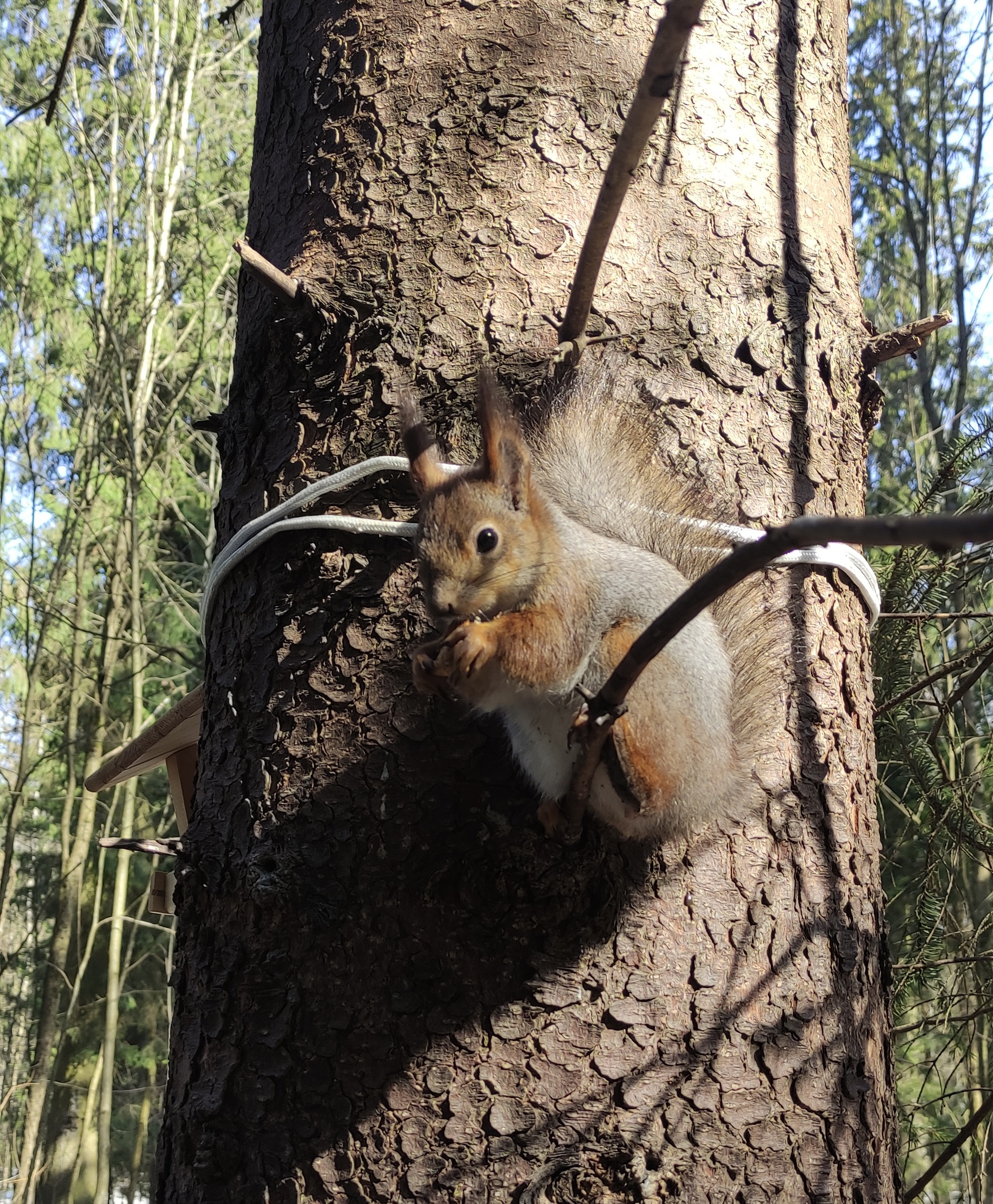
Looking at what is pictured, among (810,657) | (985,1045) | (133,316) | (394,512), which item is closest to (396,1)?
(394,512)

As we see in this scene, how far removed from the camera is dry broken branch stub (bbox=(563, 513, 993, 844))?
0.46m

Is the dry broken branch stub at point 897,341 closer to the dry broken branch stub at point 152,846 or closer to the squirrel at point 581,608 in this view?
the squirrel at point 581,608

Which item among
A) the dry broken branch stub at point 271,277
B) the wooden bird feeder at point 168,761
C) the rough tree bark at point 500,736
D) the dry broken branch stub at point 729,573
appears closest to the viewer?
the dry broken branch stub at point 729,573

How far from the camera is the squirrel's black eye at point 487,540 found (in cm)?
108

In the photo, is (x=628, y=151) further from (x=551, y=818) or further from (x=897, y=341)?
(x=897, y=341)

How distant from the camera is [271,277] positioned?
110cm

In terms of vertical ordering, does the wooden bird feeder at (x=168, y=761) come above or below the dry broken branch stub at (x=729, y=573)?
above

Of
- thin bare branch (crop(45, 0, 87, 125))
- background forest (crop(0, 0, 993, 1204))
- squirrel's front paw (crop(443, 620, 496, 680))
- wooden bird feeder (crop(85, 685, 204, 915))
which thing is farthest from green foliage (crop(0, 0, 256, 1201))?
squirrel's front paw (crop(443, 620, 496, 680))

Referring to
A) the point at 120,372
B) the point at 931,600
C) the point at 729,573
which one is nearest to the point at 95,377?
the point at 120,372

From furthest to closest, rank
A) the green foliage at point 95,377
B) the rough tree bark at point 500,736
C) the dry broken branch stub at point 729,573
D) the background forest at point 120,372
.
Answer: the green foliage at point 95,377 → the background forest at point 120,372 → the rough tree bark at point 500,736 → the dry broken branch stub at point 729,573

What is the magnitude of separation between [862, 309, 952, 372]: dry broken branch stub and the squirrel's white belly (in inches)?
24.7

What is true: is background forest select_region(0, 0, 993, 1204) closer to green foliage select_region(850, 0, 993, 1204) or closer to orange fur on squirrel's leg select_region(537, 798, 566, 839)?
green foliage select_region(850, 0, 993, 1204)

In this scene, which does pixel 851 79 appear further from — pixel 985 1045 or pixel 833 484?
pixel 833 484

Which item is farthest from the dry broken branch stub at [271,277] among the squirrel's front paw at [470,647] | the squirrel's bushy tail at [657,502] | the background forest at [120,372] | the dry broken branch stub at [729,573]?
the background forest at [120,372]
